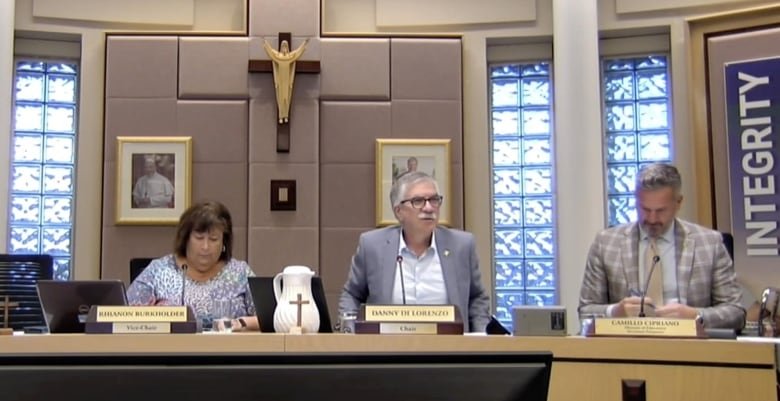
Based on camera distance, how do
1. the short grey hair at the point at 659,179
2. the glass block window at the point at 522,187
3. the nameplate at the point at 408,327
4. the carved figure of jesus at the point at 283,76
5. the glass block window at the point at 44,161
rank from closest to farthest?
the nameplate at the point at 408,327 < the short grey hair at the point at 659,179 < the carved figure of jesus at the point at 283,76 < the glass block window at the point at 44,161 < the glass block window at the point at 522,187

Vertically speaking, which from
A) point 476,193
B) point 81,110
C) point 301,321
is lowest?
point 301,321

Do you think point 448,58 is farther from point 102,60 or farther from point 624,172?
point 102,60

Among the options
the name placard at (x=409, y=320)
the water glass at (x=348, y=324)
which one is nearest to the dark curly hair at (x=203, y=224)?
the water glass at (x=348, y=324)

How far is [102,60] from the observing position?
14.5ft

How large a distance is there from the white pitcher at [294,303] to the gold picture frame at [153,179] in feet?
7.86

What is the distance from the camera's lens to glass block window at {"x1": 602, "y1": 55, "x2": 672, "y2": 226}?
14.8 ft

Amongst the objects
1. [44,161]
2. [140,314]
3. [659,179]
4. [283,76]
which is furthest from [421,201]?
[44,161]

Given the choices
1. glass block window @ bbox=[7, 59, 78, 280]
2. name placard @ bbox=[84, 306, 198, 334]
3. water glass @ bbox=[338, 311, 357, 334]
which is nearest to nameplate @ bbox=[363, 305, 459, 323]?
water glass @ bbox=[338, 311, 357, 334]

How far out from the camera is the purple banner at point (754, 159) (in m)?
3.89

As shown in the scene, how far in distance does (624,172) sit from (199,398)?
4.37 metres

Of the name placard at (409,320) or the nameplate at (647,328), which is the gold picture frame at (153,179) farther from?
the nameplate at (647,328)

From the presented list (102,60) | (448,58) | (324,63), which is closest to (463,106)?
(448,58)

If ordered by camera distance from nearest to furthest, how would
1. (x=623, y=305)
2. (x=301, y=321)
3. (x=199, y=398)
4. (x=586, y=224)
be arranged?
(x=199, y=398) < (x=301, y=321) < (x=623, y=305) < (x=586, y=224)

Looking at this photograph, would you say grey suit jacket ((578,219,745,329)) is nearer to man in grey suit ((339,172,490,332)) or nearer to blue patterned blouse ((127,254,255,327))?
man in grey suit ((339,172,490,332))
